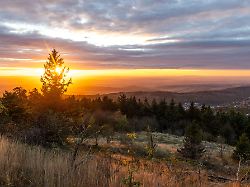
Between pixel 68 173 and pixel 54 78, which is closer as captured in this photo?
pixel 68 173

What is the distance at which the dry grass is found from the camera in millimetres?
5574

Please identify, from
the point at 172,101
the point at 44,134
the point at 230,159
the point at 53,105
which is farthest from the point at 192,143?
the point at 172,101

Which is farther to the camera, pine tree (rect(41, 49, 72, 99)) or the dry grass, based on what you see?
pine tree (rect(41, 49, 72, 99))

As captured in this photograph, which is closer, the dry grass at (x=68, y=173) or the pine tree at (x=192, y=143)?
the dry grass at (x=68, y=173)

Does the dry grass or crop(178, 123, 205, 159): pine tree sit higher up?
the dry grass

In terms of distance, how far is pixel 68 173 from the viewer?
18.8 feet

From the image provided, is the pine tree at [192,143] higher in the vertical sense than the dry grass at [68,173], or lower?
lower

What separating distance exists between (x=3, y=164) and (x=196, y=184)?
125 inches

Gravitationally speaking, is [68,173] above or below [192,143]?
above

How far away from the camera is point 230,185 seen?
6371 mm

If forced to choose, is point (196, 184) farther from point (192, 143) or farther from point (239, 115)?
point (239, 115)

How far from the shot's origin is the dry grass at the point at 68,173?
18.3 ft

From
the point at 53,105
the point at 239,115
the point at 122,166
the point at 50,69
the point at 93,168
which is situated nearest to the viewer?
the point at 93,168

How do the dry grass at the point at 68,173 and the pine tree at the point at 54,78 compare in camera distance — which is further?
the pine tree at the point at 54,78
